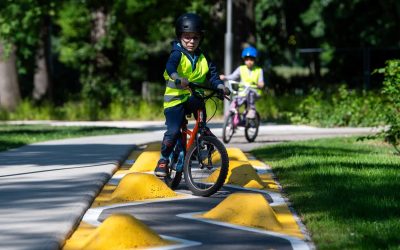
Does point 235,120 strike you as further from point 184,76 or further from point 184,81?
point 184,81

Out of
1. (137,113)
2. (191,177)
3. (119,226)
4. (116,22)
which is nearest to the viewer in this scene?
(119,226)

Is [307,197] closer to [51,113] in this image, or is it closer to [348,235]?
[348,235]

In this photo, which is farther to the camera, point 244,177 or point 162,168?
point 244,177

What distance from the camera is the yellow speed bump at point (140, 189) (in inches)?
386

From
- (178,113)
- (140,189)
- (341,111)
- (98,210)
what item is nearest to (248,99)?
(341,111)

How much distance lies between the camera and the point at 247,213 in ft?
27.2

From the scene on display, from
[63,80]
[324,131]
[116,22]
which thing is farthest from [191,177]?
[63,80]

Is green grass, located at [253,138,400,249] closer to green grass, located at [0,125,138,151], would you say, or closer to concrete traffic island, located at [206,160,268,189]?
concrete traffic island, located at [206,160,268,189]

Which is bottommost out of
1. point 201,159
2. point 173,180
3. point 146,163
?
point 146,163

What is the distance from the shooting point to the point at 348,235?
7387mm

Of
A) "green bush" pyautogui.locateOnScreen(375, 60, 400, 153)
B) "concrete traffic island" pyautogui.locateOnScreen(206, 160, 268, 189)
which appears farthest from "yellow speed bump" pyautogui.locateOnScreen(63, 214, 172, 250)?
"green bush" pyautogui.locateOnScreen(375, 60, 400, 153)

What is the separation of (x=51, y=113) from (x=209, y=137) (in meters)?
21.7

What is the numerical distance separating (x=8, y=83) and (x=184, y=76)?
81.6 feet

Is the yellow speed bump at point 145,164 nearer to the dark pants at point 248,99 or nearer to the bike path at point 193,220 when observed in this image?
the bike path at point 193,220
